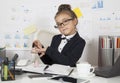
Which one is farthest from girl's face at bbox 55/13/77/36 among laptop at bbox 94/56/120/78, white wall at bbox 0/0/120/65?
white wall at bbox 0/0/120/65

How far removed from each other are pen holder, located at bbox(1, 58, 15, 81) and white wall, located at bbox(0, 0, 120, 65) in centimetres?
134

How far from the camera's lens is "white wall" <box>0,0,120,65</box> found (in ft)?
9.13

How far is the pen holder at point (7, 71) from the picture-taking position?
1484mm

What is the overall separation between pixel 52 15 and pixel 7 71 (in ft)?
4.66

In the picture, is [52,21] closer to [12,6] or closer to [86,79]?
[12,6]

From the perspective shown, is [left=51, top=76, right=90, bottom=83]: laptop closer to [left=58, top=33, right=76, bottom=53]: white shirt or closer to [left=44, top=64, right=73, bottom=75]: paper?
[left=44, top=64, right=73, bottom=75]: paper

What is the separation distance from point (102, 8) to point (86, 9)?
0.18m

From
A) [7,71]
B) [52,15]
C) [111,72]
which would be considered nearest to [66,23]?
[111,72]

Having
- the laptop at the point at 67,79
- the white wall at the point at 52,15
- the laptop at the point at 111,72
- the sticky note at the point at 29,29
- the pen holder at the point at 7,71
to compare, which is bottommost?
the laptop at the point at 67,79

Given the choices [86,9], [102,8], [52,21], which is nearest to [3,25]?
[52,21]

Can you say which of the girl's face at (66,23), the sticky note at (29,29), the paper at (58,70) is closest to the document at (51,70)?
the paper at (58,70)

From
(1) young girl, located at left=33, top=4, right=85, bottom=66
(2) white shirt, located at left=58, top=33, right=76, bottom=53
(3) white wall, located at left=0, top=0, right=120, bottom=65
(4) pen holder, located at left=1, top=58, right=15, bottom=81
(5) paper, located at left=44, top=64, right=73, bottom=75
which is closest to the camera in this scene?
(4) pen holder, located at left=1, top=58, right=15, bottom=81

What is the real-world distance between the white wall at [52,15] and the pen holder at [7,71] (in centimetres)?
Result: 134

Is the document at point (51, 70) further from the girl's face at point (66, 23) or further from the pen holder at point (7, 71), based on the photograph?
the girl's face at point (66, 23)
